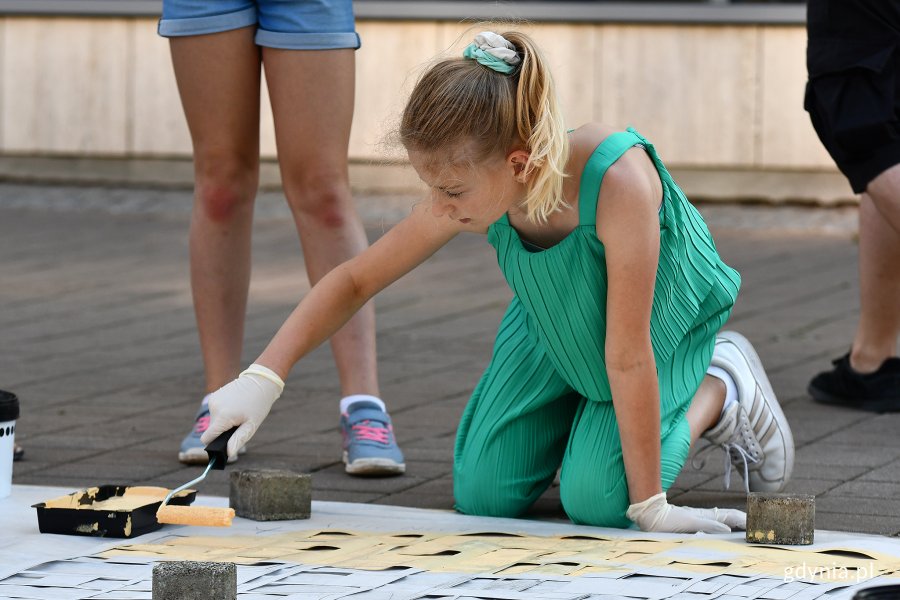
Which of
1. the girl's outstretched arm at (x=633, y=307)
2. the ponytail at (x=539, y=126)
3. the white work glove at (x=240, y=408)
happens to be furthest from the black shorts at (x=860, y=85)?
the white work glove at (x=240, y=408)

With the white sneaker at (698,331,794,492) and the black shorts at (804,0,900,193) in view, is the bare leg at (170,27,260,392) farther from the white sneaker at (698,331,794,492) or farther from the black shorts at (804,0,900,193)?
the black shorts at (804,0,900,193)

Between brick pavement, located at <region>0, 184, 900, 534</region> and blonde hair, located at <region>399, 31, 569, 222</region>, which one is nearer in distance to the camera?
blonde hair, located at <region>399, 31, 569, 222</region>

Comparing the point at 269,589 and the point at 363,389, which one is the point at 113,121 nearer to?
the point at 363,389

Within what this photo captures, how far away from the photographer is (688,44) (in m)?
8.93

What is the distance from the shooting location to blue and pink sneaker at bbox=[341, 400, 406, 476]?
133 inches

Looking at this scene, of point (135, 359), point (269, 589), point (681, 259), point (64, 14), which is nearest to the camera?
point (269, 589)

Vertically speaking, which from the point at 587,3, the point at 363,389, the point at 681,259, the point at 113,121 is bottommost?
the point at 363,389

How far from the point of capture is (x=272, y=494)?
9.64 ft

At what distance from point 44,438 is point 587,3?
233 inches

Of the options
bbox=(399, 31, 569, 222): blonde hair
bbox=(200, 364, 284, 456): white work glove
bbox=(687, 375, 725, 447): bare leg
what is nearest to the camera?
bbox=(399, 31, 569, 222): blonde hair

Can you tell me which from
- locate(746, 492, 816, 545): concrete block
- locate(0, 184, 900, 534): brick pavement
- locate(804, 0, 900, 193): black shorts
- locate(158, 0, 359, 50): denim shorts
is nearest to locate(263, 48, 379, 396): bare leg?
locate(158, 0, 359, 50): denim shorts

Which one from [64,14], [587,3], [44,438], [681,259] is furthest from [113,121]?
[681,259]

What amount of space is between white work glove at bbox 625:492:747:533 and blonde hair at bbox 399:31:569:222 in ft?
1.91

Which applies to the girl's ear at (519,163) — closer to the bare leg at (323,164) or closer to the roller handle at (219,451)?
the roller handle at (219,451)
